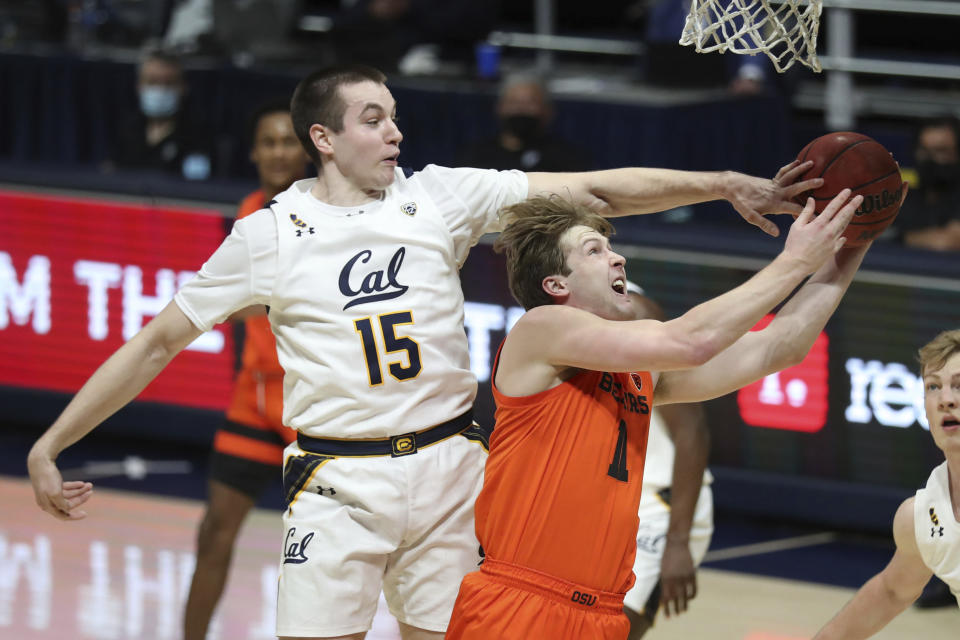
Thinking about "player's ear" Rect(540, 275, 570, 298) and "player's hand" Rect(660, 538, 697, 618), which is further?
"player's hand" Rect(660, 538, 697, 618)

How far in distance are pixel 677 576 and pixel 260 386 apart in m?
1.76

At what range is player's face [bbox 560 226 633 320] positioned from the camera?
12.1 ft

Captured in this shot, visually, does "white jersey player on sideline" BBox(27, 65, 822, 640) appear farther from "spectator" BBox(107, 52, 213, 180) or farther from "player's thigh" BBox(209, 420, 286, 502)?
"spectator" BBox(107, 52, 213, 180)

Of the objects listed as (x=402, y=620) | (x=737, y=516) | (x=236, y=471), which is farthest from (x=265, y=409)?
(x=737, y=516)

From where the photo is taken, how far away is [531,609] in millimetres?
3664

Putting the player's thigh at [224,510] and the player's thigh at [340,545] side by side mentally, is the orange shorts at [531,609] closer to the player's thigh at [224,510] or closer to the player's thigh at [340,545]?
the player's thigh at [340,545]

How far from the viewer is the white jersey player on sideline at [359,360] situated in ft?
13.1

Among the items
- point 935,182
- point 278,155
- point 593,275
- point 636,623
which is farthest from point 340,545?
point 935,182

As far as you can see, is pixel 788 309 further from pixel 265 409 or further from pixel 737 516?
pixel 737 516

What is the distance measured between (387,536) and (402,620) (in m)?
0.26

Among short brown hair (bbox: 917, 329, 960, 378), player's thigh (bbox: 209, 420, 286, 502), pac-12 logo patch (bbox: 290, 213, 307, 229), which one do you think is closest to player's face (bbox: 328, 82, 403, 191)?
pac-12 logo patch (bbox: 290, 213, 307, 229)

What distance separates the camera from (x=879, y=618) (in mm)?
4094

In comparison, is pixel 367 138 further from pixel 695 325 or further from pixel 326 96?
pixel 695 325

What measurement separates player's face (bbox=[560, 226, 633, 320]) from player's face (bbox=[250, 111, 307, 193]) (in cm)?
242
